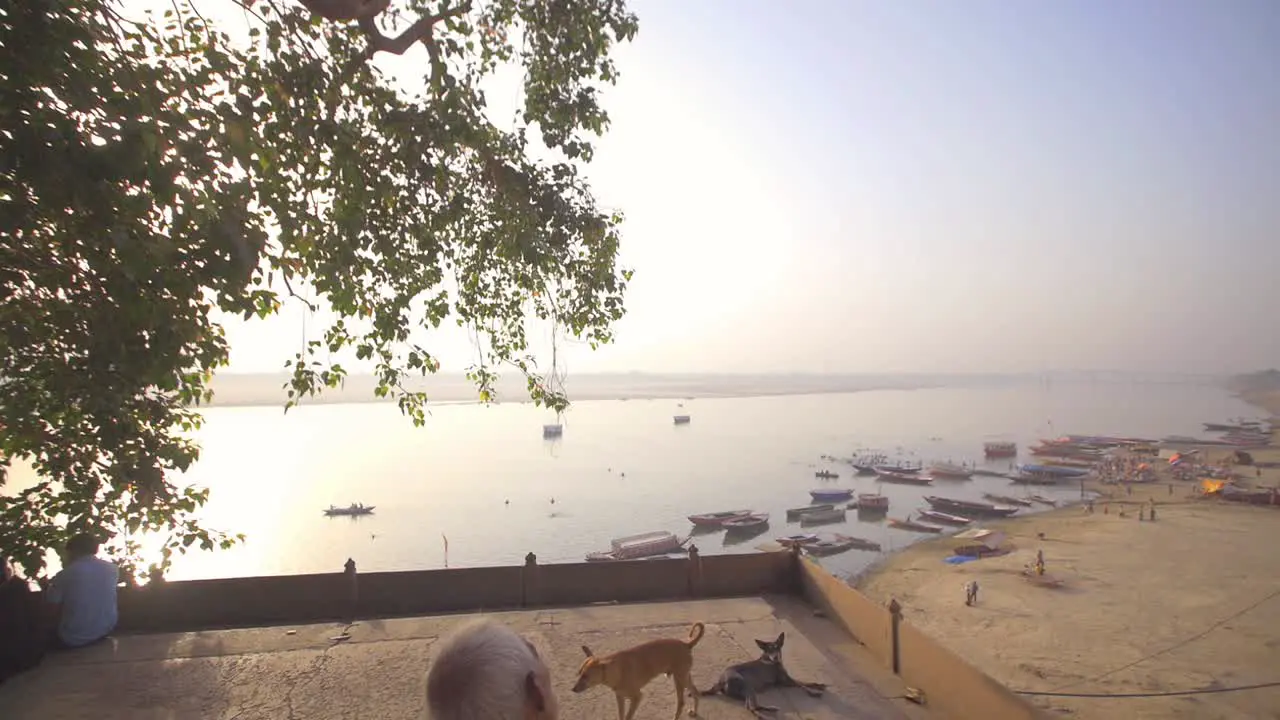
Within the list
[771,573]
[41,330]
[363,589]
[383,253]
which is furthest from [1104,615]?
[41,330]

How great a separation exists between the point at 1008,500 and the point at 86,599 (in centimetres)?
5249

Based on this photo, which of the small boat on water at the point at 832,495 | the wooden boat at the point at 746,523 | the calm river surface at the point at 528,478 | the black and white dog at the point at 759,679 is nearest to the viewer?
the black and white dog at the point at 759,679

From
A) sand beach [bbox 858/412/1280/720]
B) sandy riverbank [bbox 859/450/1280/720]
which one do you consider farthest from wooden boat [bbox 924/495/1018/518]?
sandy riverbank [bbox 859/450/1280/720]

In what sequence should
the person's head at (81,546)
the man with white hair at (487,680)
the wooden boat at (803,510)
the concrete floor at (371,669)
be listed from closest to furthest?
the man with white hair at (487,680) < the concrete floor at (371,669) < the person's head at (81,546) < the wooden boat at (803,510)

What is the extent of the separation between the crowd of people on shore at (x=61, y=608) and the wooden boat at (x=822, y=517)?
38.6 m

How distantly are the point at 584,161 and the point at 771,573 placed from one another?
5753 mm

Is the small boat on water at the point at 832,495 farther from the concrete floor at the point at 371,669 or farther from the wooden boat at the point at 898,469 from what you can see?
the concrete floor at the point at 371,669

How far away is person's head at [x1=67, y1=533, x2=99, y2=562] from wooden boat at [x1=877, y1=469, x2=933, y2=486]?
57133 millimetres

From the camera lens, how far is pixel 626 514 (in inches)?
1694

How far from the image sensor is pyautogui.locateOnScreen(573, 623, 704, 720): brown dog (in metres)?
4.14

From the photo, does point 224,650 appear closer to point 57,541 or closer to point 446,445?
point 57,541

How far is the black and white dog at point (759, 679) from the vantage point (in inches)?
224

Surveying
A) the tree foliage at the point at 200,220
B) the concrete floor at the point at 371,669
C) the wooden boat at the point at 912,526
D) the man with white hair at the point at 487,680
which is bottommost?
the wooden boat at the point at 912,526

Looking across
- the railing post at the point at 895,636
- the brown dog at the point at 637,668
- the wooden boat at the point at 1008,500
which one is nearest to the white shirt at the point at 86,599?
the brown dog at the point at 637,668
